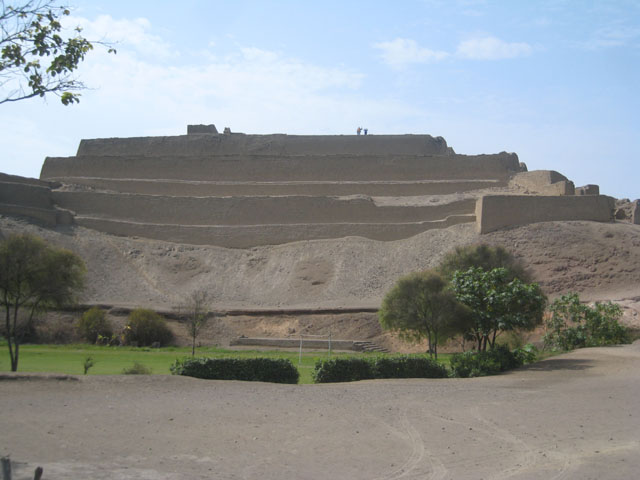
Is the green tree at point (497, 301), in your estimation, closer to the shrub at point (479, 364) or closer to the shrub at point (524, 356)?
the shrub at point (524, 356)

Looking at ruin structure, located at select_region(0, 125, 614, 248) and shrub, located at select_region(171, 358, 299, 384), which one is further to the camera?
ruin structure, located at select_region(0, 125, 614, 248)

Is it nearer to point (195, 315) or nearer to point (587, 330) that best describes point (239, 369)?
point (195, 315)

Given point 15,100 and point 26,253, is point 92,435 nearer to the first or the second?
point 15,100

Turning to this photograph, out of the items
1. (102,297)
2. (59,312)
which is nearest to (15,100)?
(59,312)

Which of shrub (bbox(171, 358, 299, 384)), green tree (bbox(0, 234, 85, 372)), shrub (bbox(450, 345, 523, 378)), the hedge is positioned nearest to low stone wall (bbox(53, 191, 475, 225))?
green tree (bbox(0, 234, 85, 372))

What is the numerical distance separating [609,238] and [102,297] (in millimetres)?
25420

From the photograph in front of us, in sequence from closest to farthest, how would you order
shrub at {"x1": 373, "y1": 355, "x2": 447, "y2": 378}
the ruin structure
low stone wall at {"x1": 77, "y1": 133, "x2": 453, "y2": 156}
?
shrub at {"x1": 373, "y1": 355, "x2": 447, "y2": 378} → the ruin structure → low stone wall at {"x1": 77, "y1": 133, "x2": 453, "y2": 156}

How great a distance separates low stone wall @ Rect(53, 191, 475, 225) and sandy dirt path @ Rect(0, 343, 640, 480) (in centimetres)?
2762

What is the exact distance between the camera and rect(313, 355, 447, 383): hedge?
52.7 feet

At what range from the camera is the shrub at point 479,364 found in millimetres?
17281

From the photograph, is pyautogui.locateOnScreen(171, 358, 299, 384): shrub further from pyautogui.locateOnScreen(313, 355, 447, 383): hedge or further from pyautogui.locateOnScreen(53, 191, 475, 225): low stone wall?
pyautogui.locateOnScreen(53, 191, 475, 225): low stone wall

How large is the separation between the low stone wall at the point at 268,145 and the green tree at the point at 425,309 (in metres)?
29.5

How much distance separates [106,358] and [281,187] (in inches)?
1047

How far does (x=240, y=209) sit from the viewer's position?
143ft
